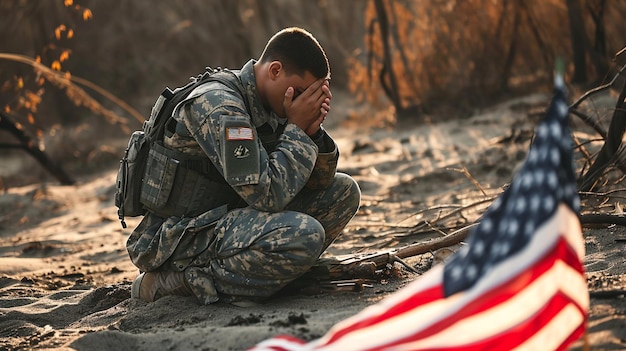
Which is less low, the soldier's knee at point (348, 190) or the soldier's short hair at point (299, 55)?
the soldier's short hair at point (299, 55)

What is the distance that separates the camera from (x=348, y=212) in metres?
3.61

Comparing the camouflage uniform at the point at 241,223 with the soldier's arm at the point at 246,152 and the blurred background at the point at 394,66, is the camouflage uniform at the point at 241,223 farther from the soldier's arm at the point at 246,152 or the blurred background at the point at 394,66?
the blurred background at the point at 394,66

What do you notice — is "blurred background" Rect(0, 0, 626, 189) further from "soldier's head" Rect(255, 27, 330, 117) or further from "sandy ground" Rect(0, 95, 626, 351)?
"soldier's head" Rect(255, 27, 330, 117)

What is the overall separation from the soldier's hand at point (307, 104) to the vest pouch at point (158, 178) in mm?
468

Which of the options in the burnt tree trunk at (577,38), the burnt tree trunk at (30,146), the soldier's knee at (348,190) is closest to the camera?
the soldier's knee at (348,190)

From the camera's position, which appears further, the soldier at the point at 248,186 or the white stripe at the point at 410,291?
the soldier at the point at 248,186

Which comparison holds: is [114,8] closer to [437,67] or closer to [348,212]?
[437,67]

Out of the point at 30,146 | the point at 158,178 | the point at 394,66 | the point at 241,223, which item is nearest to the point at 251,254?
the point at 241,223

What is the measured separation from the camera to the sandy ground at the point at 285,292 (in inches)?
110

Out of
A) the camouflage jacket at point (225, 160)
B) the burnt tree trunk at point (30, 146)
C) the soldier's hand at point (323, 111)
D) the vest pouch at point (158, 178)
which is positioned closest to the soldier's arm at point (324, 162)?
the camouflage jacket at point (225, 160)

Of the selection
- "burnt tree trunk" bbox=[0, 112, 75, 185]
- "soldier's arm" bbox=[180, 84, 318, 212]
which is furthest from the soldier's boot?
"burnt tree trunk" bbox=[0, 112, 75, 185]

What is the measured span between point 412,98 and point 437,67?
0.48 meters

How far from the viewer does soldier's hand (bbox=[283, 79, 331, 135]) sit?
10.6 ft

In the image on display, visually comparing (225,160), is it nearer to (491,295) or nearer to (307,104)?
(307,104)
